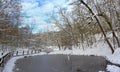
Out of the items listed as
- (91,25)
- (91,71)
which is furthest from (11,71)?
(91,25)

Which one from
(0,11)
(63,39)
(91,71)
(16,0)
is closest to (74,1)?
(16,0)

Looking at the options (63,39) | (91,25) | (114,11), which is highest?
(114,11)

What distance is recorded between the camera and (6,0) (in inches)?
928

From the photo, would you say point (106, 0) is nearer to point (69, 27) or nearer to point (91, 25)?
point (91, 25)

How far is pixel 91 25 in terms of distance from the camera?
28250mm

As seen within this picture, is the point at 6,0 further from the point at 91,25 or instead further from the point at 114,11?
the point at 114,11

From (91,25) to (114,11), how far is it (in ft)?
12.9

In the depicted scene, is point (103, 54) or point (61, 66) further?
point (103, 54)

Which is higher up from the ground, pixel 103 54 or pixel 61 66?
pixel 61 66

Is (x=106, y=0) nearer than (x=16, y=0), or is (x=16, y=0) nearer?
(x=16, y=0)

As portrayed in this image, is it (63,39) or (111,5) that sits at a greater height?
(111,5)

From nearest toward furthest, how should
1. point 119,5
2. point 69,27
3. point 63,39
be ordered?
point 119,5
point 69,27
point 63,39

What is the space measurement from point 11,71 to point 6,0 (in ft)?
33.8

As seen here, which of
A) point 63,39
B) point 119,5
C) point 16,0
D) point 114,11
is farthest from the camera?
point 63,39
